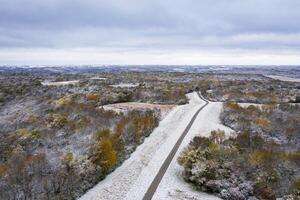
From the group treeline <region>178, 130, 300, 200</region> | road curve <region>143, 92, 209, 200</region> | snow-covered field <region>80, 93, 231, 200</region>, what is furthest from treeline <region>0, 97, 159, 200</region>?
treeline <region>178, 130, 300, 200</region>

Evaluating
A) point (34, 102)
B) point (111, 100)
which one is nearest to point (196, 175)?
point (111, 100)

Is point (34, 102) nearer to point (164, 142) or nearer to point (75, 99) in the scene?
point (75, 99)

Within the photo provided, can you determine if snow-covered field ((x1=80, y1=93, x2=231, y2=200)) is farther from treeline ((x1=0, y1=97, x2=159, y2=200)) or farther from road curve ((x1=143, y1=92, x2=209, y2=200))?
treeline ((x1=0, y1=97, x2=159, y2=200))

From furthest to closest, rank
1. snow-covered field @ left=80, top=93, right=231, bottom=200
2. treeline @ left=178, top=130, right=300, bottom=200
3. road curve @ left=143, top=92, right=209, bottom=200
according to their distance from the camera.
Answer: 1. treeline @ left=178, top=130, right=300, bottom=200
2. snow-covered field @ left=80, top=93, right=231, bottom=200
3. road curve @ left=143, top=92, right=209, bottom=200

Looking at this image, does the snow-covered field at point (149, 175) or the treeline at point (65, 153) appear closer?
the snow-covered field at point (149, 175)

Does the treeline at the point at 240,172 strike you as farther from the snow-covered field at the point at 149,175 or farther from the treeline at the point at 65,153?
the treeline at the point at 65,153

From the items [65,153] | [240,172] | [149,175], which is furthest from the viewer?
[65,153]

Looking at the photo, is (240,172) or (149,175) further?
(149,175)

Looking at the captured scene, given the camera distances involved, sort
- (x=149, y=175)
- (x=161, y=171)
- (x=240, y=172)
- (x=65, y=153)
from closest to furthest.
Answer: (x=240, y=172)
(x=149, y=175)
(x=161, y=171)
(x=65, y=153)

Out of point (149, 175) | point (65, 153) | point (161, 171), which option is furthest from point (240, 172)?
point (65, 153)

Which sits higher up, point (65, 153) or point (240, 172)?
point (240, 172)

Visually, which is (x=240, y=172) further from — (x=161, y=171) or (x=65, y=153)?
(x=65, y=153)

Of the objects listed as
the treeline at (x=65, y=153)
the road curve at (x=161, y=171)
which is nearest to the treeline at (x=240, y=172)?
the road curve at (x=161, y=171)
